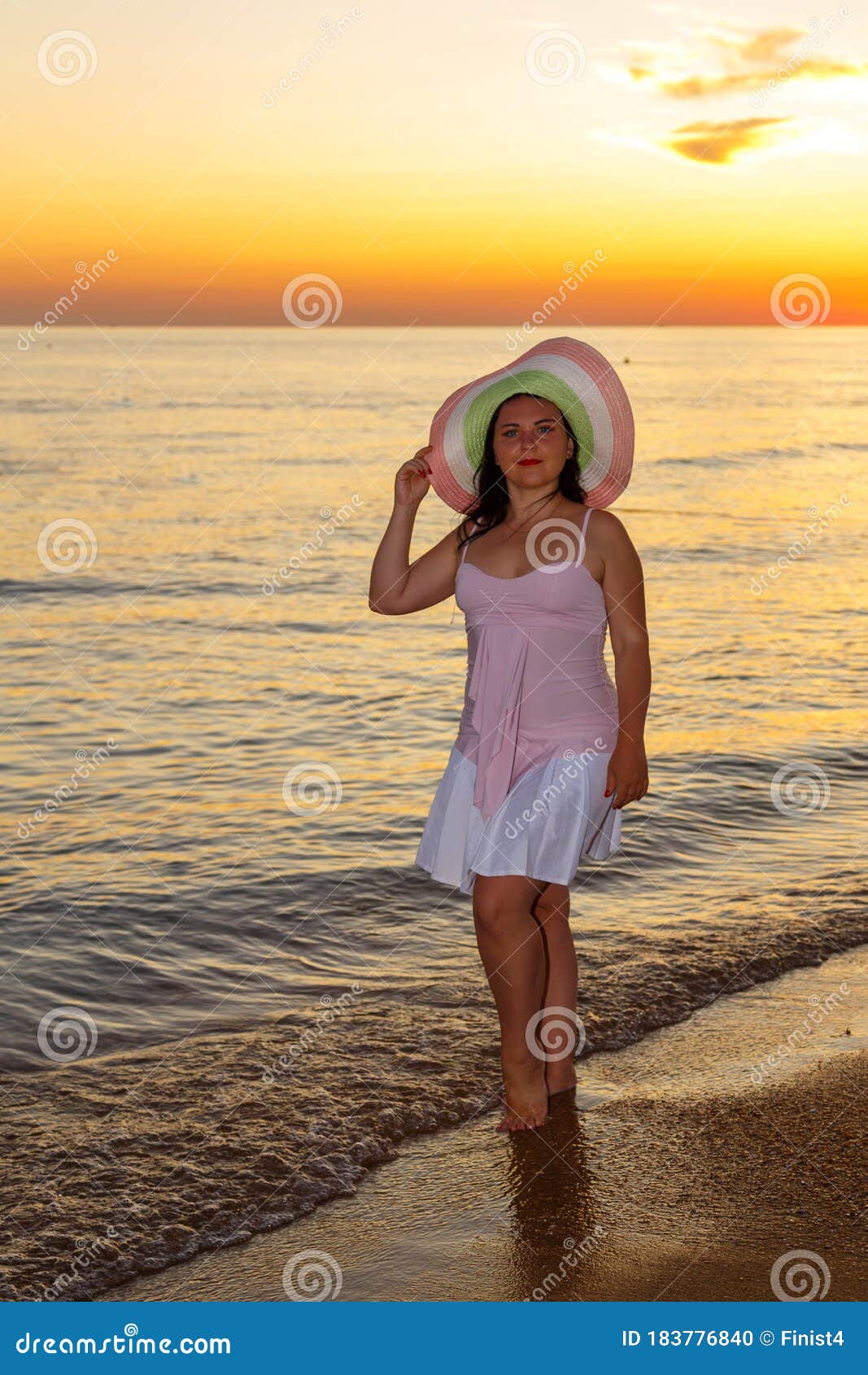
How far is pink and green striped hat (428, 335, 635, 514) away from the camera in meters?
3.98

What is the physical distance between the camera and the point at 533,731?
13.0 ft

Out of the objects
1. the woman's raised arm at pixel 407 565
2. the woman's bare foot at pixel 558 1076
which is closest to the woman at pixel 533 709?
the woman's raised arm at pixel 407 565

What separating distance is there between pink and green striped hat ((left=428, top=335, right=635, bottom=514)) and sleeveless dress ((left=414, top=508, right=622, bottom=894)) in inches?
8.2

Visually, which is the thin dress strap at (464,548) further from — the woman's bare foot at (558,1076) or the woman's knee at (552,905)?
the woman's bare foot at (558,1076)

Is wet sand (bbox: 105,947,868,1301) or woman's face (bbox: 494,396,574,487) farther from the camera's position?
woman's face (bbox: 494,396,574,487)

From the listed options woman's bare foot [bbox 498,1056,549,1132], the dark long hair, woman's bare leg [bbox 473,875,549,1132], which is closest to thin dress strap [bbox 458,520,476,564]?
the dark long hair

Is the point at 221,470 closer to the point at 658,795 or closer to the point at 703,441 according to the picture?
the point at 703,441

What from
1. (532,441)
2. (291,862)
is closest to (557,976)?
(532,441)

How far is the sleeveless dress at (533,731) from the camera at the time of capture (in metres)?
3.88

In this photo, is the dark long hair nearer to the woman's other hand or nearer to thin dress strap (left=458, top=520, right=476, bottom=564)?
thin dress strap (left=458, top=520, right=476, bottom=564)

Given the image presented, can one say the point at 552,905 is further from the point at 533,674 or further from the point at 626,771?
the point at 533,674

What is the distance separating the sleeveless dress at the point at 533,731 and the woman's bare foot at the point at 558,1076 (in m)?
0.74

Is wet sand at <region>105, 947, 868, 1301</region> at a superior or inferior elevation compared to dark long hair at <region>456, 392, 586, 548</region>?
inferior

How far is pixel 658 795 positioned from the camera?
7977 millimetres
